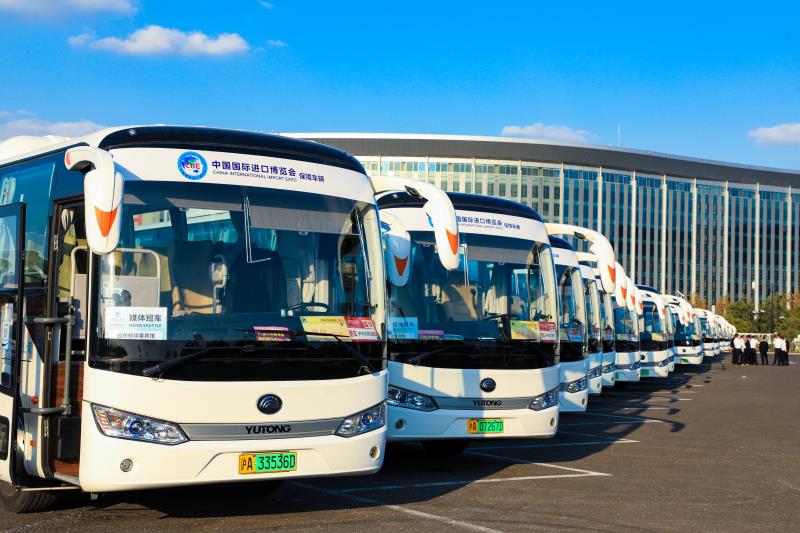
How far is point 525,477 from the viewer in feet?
38.0

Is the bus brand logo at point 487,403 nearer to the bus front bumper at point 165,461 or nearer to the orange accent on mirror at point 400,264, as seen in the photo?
the orange accent on mirror at point 400,264

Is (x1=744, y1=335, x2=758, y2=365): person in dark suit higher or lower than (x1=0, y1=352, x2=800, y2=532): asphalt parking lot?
lower

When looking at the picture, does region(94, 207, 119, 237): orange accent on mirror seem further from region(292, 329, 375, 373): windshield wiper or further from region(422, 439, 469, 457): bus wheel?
region(422, 439, 469, 457): bus wheel

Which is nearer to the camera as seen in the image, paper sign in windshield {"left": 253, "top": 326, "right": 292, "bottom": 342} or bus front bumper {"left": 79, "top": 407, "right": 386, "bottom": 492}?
bus front bumper {"left": 79, "top": 407, "right": 386, "bottom": 492}

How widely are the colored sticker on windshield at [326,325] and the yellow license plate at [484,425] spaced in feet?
10.9

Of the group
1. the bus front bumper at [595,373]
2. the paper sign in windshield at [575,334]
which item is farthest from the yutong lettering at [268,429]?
the bus front bumper at [595,373]

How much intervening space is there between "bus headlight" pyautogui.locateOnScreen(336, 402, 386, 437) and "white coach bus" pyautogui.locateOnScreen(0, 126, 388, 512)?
16 mm

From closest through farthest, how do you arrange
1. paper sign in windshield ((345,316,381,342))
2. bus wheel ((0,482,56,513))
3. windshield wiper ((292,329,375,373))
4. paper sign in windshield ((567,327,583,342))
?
windshield wiper ((292,329,375,373))
paper sign in windshield ((345,316,381,342))
bus wheel ((0,482,56,513))
paper sign in windshield ((567,327,583,342))

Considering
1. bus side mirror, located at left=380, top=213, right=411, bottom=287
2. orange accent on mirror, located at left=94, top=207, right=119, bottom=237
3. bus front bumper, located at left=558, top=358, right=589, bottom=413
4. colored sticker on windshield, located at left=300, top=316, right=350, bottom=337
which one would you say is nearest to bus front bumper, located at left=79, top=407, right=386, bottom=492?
colored sticker on windshield, located at left=300, top=316, right=350, bottom=337

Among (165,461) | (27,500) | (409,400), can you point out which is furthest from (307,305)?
(409,400)

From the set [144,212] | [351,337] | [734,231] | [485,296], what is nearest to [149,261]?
[144,212]

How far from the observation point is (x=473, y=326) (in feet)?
38.7

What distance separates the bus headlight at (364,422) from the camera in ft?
27.7

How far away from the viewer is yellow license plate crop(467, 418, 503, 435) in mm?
11430
